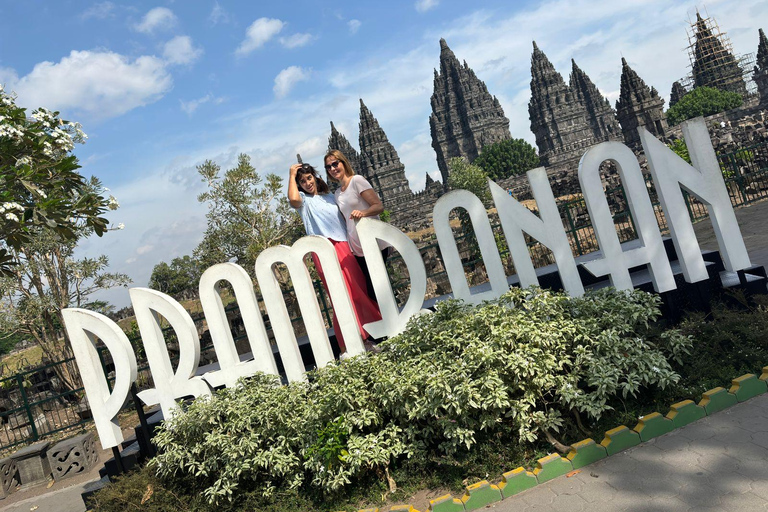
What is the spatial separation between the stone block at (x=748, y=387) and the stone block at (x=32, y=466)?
7632 millimetres

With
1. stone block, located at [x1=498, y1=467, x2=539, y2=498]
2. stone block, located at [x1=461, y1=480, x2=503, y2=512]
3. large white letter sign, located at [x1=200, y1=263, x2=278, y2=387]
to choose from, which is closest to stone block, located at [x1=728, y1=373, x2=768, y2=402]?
stone block, located at [x1=498, y1=467, x2=539, y2=498]

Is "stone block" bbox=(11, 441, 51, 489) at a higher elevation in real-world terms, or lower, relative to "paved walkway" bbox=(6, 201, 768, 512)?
higher

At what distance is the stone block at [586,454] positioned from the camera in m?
3.35

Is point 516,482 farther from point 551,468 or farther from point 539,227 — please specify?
point 539,227

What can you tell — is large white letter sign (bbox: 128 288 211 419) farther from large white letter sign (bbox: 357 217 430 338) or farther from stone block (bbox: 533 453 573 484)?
stone block (bbox: 533 453 573 484)

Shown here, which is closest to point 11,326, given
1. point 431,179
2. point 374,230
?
point 374,230

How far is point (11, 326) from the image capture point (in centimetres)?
1202

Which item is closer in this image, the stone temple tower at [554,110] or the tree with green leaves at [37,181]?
the tree with green leaves at [37,181]

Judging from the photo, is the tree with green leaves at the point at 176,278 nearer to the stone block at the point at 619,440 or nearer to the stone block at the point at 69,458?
the stone block at the point at 69,458

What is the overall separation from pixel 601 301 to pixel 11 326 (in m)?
12.5

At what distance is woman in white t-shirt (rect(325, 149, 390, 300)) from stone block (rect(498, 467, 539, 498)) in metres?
2.20

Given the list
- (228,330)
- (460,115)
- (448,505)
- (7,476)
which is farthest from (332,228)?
(460,115)

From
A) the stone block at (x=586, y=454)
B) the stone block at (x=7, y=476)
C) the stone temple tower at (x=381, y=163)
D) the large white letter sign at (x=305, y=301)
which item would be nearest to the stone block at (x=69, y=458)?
the stone block at (x=7, y=476)

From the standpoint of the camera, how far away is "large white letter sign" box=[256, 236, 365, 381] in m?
4.68
